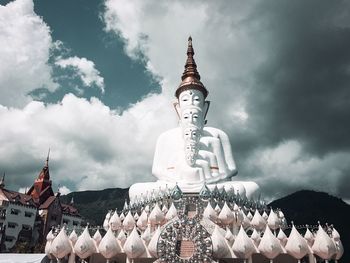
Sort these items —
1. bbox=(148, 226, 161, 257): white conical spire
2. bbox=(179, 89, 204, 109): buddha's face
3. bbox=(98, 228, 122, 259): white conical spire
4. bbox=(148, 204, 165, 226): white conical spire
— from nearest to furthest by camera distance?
1. bbox=(148, 226, 161, 257): white conical spire
2. bbox=(98, 228, 122, 259): white conical spire
3. bbox=(148, 204, 165, 226): white conical spire
4. bbox=(179, 89, 204, 109): buddha's face

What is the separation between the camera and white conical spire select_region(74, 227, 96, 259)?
61.8 ft

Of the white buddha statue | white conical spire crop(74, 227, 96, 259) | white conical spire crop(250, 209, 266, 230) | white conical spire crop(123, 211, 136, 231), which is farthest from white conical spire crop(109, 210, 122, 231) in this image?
white conical spire crop(250, 209, 266, 230)

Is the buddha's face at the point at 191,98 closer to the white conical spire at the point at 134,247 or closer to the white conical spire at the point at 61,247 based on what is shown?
the white conical spire at the point at 134,247

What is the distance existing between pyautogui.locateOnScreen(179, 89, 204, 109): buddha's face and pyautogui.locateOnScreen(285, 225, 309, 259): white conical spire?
15223mm

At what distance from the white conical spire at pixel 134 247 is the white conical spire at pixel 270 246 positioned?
629 centimetres

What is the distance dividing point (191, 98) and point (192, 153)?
5378 mm

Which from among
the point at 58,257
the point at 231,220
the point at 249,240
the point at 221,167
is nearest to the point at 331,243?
the point at 249,240

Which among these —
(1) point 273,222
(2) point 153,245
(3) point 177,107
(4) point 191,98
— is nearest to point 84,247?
(2) point 153,245

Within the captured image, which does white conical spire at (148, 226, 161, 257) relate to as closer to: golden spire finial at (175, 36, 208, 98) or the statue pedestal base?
the statue pedestal base

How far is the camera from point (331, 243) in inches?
734

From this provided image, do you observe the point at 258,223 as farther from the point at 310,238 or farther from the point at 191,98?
the point at 191,98

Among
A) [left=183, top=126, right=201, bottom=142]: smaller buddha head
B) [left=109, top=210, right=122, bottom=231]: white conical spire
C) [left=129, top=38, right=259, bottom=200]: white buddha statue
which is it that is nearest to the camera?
[left=109, top=210, right=122, bottom=231]: white conical spire

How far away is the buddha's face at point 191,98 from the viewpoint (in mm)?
31047

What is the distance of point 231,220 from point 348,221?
60903 mm
